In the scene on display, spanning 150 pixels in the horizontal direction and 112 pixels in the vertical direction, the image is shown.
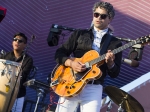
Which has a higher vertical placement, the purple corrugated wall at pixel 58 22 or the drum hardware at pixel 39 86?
the purple corrugated wall at pixel 58 22

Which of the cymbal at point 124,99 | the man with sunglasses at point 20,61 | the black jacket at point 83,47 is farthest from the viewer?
the man with sunglasses at point 20,61

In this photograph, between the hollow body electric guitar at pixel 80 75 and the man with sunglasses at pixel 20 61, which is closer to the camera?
the hollow body electric guitar at pixel 80 75

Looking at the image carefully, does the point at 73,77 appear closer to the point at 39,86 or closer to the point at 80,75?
the point at 80,75

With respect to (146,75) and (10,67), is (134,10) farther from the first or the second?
(10,67)

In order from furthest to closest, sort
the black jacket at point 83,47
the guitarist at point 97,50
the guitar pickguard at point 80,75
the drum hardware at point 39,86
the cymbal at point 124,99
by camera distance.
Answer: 1. the drum hardware at point 39,86
2. the cymbal at point 124,99
3. the black jacket at point 83,47
4. the guitar pickguard at point 80,75
5. the guitarist at point 97,50

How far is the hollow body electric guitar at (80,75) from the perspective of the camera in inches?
181

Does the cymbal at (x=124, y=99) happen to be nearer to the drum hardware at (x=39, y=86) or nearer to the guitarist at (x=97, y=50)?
the guitarist at (x=97, y=50)

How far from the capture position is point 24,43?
6938 millimetres

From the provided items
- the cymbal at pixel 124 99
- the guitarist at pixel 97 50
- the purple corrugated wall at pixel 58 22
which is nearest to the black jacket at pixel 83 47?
the guitarist at pixel 97 50

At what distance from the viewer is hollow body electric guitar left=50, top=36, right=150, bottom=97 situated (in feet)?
15.0

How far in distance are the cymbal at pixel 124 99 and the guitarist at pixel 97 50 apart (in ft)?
1.51

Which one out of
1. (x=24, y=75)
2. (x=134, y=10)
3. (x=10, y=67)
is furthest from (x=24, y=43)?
(x=134, y=10)

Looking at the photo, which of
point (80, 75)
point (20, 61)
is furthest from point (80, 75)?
point (20, 61)

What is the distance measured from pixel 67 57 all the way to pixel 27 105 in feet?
9.79
